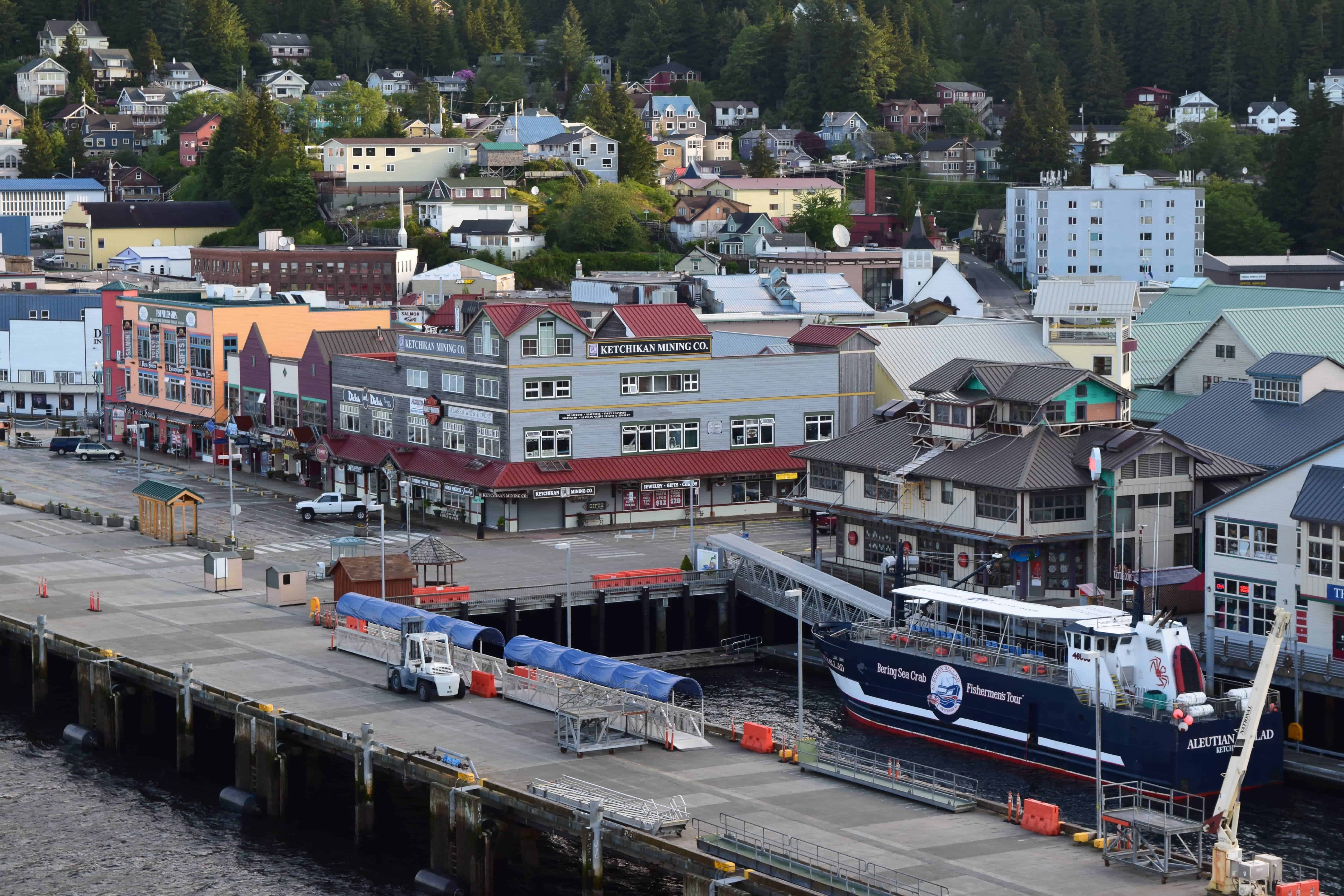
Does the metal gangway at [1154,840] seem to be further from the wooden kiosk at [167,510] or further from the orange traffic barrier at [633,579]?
the wooden kiosk at [167,510]

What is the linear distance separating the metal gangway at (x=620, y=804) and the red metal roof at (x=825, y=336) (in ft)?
193

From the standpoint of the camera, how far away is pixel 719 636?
8994 cm

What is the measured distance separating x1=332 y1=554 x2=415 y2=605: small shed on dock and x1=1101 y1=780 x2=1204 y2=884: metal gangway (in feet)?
115

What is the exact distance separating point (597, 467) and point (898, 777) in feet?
161

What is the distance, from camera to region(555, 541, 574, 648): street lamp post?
80.4m

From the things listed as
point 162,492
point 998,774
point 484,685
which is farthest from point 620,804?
point 162,492

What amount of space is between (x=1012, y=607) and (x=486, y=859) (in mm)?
23198

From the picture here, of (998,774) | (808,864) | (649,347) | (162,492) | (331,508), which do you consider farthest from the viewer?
(331,508)

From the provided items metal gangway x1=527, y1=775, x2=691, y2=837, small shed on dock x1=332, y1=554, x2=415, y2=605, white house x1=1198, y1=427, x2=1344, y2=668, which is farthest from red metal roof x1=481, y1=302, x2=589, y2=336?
metal gangway x1=527, y1=775, x2=691, y2=837

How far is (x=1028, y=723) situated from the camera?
69.1 meters

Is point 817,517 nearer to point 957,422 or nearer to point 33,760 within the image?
point 957,422

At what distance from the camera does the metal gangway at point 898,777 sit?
189ft

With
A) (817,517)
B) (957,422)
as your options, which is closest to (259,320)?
(817,517)

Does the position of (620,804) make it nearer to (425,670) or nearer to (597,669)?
(597,669)
